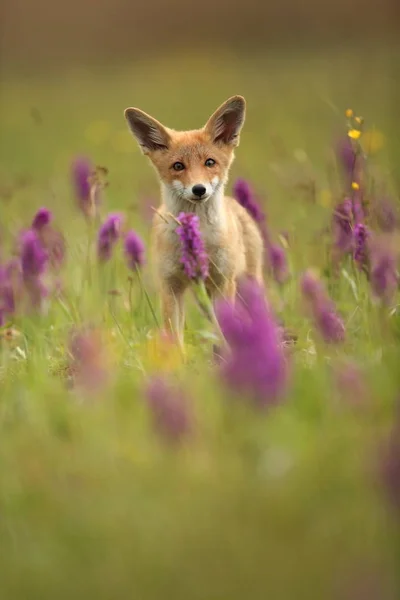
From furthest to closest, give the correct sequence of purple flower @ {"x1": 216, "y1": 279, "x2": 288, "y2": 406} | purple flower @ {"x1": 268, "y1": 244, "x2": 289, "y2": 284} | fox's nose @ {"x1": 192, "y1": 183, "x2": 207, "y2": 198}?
1. purple flower @ {"x1": 268, "y1": 244, "x2": 289, "y2": 284}
2. fox's nose @ {"x1": 192, "y1": 183, "x2": 207, "y2": 198}
3. purple flower @ {"x1": 216, "y1": 279, "x2": 288, "y2": 406}

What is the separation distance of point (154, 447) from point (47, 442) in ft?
1.31

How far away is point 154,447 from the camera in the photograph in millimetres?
2455

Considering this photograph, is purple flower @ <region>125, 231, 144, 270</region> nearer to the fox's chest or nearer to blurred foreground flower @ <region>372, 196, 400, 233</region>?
the fox's chest

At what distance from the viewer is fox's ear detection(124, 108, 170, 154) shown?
16.8 ft

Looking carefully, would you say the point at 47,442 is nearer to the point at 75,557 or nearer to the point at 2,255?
the point at 75,557

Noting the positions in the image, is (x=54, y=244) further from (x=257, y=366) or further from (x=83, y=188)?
(x=257, y=366)

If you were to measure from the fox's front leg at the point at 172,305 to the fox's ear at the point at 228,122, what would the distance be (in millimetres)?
899

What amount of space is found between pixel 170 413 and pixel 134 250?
2377 mm

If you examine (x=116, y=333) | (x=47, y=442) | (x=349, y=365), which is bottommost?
(x=116, y=333)

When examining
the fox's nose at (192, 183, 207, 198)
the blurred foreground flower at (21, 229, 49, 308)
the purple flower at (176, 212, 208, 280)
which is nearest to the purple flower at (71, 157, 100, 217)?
the fox's nose at (192, 183, 207, 198)

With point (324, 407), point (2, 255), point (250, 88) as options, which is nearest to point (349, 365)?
point (324, 407)

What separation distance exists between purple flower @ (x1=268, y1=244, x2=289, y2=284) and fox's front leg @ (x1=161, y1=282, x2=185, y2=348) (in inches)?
21.5

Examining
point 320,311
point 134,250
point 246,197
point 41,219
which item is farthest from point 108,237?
point 320,311

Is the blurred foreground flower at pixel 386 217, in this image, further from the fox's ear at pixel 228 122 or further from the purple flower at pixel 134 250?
the purple flower at pixel 134 250
